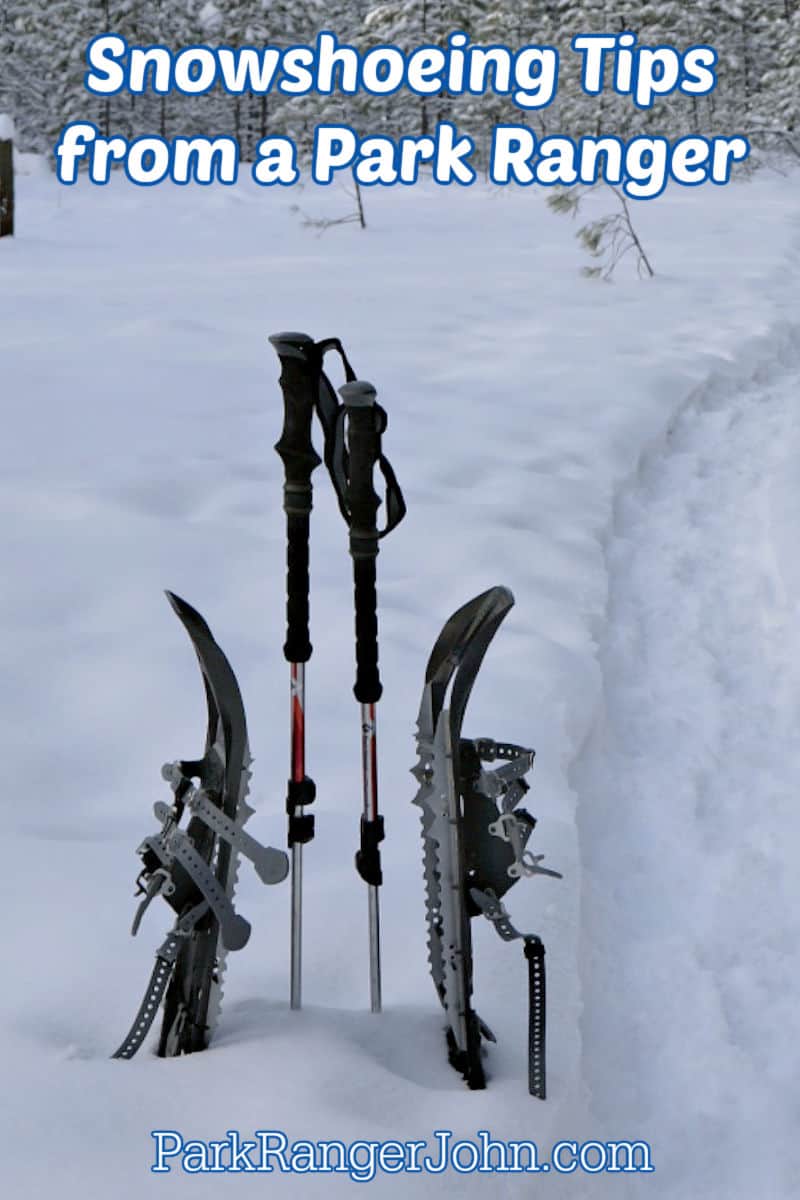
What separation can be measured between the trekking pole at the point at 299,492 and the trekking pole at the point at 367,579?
0.08 meters

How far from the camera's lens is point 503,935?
2.34m

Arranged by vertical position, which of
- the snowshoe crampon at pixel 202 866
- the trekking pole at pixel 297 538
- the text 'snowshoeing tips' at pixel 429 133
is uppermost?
the text 'snowshoeing tips' at pixel 429 133

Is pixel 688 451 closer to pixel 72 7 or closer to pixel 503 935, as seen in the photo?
pixel 503 935

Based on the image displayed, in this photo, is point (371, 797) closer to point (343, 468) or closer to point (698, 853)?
point (343, 468)

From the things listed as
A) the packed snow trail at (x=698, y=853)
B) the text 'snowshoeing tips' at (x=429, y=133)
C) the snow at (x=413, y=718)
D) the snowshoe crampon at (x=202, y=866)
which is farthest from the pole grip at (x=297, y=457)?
the text 'snowshoeing tips' at (x=429, y=133)

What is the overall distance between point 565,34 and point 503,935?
116ft

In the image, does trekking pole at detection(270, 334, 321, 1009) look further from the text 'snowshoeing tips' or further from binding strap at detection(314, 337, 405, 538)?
the text 'snowshoeing tips'

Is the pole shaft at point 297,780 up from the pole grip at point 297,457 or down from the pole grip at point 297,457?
down

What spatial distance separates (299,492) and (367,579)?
A: 0.24m

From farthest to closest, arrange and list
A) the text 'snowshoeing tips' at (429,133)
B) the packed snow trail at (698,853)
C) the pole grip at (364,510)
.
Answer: the text 'snowshoeing tips' at (429,133) < the packed snow trail at (698,853) < the pole grip at (364,510)

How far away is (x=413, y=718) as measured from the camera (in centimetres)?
395

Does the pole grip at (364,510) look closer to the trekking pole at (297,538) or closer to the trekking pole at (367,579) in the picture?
the trekking pole at (367,579)

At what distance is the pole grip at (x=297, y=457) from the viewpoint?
221cm

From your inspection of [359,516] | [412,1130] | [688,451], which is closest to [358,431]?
[359,516]
